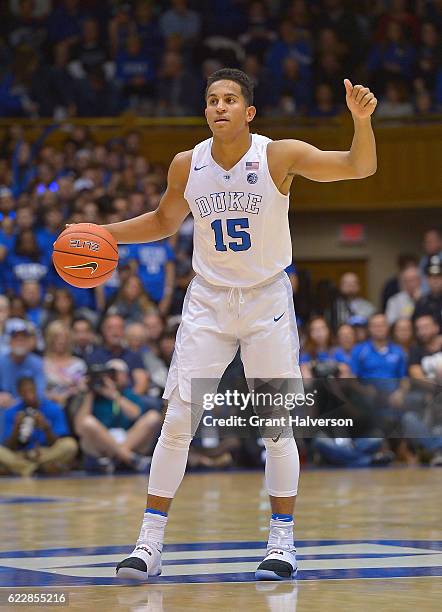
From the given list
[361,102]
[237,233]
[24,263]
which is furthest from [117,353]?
[361,102]

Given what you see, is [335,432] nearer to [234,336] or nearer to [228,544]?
[228,544]

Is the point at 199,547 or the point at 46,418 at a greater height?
the point at 46,418

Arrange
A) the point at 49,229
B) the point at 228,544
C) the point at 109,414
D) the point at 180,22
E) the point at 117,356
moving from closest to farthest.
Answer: the point at 228,544 → the point at 109,414 → the point at 117,356 → the point at 49,229 → the point at 180,22

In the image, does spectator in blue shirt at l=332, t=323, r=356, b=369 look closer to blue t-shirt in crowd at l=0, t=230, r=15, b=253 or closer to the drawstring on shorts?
blue t-shirt in crowd at l=0, t=230, r=15, b=253

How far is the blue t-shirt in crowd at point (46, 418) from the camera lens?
486 inches

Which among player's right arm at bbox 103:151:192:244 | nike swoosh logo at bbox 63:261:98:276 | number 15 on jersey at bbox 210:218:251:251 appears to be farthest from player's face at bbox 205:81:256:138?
nike swoosh logo at bbox 63:261:98:276

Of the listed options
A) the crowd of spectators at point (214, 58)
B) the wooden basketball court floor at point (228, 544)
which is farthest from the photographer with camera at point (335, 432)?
the crowd of spectators at point (214, 58)

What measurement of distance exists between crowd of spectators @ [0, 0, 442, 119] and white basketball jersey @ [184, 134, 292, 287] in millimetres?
12883

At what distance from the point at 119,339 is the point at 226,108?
764 centimetres

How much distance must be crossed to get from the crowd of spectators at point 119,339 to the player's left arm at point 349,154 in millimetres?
6517

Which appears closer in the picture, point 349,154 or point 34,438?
point 349,154

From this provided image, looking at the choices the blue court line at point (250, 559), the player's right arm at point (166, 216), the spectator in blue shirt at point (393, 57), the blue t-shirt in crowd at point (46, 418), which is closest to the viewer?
the player's right arm at point (166, 216)

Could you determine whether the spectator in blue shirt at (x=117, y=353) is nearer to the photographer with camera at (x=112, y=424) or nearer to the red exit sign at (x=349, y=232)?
the photographer with camera at (x=112, y=424)

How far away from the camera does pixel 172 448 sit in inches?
222
